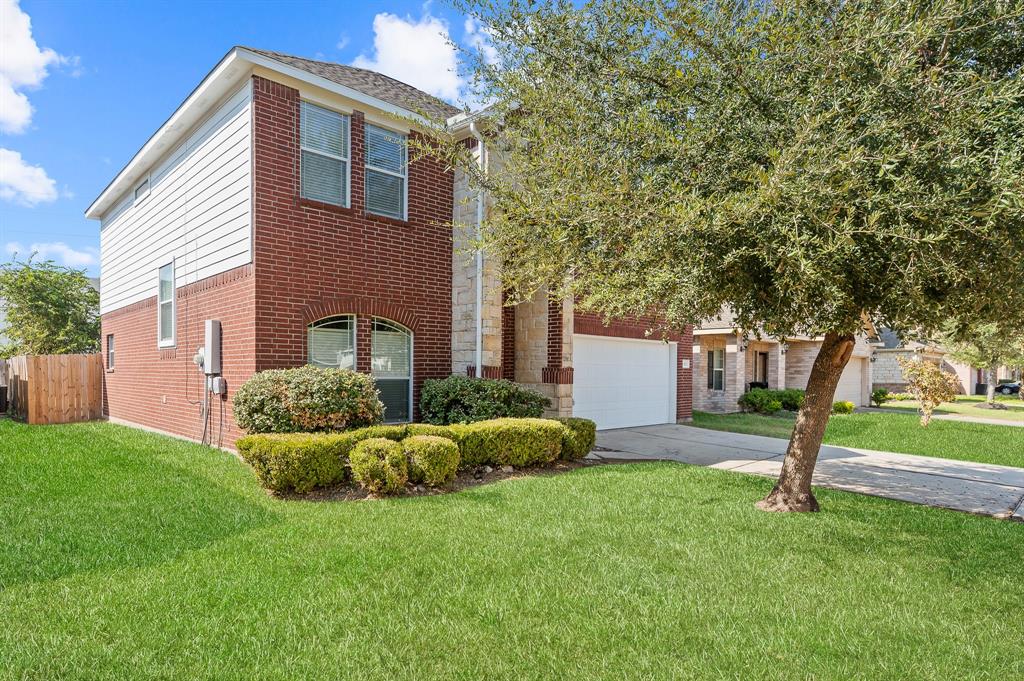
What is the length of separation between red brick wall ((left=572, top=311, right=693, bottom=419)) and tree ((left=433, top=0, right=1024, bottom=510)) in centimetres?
631

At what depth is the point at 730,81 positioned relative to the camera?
431cm

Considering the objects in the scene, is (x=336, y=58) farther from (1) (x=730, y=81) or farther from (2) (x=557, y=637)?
(2) (x=557, y=637)

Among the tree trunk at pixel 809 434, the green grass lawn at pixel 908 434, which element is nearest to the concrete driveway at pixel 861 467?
the green grass lawn at pixel 908 434

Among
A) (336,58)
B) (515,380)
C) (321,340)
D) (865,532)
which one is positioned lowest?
(865,532)

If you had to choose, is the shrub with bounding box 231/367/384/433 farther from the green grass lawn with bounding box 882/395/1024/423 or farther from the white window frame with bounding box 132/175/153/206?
the green grass lawn with bounding box 882/395/1024/423

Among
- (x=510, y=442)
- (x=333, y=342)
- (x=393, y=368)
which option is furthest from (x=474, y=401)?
(x=333, y=342)

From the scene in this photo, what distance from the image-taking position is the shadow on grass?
14.4 feet

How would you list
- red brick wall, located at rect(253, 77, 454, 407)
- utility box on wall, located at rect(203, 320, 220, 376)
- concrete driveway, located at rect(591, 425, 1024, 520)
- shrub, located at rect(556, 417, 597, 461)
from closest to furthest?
concrete driveway, located at rect(591, 425, 1024, 520) < red brick wall, located at rect(253, 77, 454, 407) < shrub, located at rect(556, 417, 597, 461) < utility box on wall, located at rect(203, 320, 220, 376)

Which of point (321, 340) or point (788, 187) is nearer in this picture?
point (788, 187)

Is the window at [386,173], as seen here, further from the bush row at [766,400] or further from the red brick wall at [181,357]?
the bush row at [766,400]

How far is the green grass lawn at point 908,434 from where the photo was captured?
10547 mm

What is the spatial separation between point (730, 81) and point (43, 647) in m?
5.60

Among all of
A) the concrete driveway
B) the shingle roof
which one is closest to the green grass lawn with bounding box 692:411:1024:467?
the concrete driveway

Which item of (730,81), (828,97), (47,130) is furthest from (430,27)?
(47,130)
